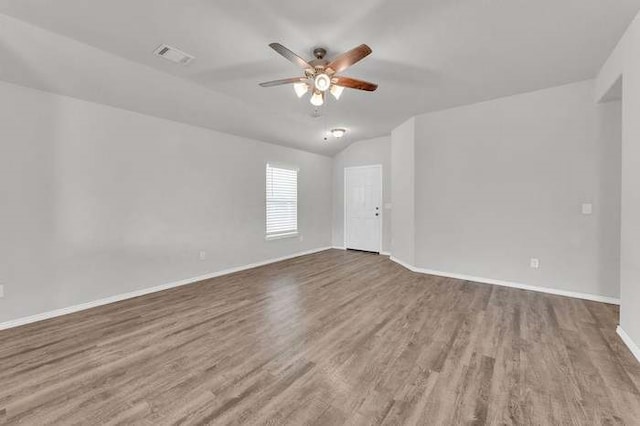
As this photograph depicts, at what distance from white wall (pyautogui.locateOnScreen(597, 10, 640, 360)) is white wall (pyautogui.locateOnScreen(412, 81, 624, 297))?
3.66 ft

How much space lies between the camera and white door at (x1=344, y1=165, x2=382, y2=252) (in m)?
6.64

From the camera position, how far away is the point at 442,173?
4.68 m

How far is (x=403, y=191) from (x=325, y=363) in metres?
3.90

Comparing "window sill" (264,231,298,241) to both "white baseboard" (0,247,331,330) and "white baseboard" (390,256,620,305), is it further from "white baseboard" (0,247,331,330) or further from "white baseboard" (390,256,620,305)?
"white baseboard" (390,256,620,305)

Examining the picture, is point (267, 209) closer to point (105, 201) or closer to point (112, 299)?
point (105, 201)

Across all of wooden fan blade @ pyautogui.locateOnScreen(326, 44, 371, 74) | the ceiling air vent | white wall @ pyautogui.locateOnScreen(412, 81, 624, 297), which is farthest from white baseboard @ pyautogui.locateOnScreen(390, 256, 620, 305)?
the ceiling air vent

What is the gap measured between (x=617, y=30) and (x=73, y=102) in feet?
18.4

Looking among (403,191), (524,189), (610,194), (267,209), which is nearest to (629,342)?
(610,194)

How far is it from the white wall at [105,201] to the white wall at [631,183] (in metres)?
5.00

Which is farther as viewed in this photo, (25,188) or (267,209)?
(267,209)

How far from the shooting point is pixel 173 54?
2850 millimetres

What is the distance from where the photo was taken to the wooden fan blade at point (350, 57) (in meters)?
2.27

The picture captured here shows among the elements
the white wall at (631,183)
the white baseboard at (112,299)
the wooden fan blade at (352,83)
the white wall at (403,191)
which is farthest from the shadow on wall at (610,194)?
the white baseboard at (112,299)

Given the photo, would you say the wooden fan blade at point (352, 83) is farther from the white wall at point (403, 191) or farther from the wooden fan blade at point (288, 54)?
the white wall at point (403, 191)
